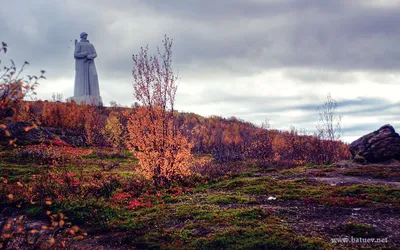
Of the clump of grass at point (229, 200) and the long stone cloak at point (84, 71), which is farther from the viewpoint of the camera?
the long stone cloak at point (84, 71)

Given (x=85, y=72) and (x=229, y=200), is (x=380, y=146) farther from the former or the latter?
(x=85, y=72)

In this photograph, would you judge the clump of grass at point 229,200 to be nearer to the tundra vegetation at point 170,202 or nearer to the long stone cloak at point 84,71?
the tundra vegetation at point 170,202

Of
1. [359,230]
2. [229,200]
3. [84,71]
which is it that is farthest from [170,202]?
[84,71]

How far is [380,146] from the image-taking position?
819 inches

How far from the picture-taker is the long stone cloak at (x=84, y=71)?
4141 cm

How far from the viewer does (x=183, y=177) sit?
1664 centimetres

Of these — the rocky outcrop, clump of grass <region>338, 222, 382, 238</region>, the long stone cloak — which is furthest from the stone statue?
clump of grass <region>338, 222, 382, 238</region>

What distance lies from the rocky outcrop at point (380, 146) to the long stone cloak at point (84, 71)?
32.4 m

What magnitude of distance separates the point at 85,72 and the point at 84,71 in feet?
0.57

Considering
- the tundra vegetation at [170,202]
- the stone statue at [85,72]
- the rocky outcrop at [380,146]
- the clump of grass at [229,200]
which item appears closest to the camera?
the tundra vegetation at [170,202]

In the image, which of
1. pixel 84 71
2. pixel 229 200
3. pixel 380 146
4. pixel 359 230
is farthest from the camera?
pixel 84 71

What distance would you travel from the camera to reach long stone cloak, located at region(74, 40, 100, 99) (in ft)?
136

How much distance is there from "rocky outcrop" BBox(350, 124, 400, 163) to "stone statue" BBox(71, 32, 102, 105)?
31234 mm

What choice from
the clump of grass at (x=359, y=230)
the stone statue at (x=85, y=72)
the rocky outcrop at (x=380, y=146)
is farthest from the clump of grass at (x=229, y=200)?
the stone statue at (x=85, y=72)
